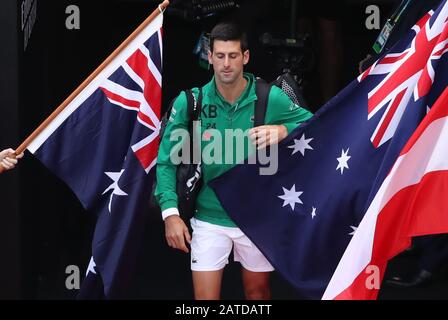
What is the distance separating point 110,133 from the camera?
19.6 ft

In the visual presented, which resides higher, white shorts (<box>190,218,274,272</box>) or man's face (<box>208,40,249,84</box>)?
man's face (<box>208,40,249,84</box>)

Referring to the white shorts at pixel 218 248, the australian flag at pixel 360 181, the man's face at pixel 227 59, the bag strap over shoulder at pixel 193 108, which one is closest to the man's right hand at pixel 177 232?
the white shorts at pixel 218 248

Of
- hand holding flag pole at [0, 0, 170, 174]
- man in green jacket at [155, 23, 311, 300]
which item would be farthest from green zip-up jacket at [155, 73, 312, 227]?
hand holding flag pole at [0, 0, 170, 174]

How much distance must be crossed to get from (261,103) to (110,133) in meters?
0.84

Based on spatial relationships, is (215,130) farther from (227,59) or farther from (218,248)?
(218,248)

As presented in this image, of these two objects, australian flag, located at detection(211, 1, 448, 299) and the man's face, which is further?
the man's face

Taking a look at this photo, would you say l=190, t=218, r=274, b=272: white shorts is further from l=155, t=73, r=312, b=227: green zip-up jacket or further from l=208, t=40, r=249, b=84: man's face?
l=208, t=40, r=249, b=84: man's face

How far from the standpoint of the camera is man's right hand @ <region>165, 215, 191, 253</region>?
582 cm

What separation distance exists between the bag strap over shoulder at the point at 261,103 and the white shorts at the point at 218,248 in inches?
24.7

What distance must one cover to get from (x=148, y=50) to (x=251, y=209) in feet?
3.43

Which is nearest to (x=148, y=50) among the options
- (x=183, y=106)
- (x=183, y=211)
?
(x=183, y=106)

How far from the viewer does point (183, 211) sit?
6000 mm

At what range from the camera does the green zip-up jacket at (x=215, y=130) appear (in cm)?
593

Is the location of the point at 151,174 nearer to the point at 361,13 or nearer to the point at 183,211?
the point at 183,211
